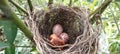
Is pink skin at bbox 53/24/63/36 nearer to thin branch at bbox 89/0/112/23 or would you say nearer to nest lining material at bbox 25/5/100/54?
nest lining material at bbox 25/5/100/54

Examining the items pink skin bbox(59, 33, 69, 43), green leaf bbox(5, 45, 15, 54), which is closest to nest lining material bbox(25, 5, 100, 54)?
pink skin bbox(59, 33, 69, 43)

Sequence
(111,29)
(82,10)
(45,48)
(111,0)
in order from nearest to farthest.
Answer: (111,0) < (45,48) < (82,10) < (111,29)

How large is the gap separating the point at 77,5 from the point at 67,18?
0.35 feet

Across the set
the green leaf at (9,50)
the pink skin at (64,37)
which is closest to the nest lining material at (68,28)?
the pink skin at (64,37)

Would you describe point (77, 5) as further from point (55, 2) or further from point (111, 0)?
point (111, 0)

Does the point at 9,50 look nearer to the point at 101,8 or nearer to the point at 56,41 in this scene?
the point at 101,8

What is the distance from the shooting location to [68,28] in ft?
3.71

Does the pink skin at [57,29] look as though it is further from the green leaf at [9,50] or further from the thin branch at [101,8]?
the green leaf at [9,50]

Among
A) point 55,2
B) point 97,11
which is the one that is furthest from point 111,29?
point 97,11

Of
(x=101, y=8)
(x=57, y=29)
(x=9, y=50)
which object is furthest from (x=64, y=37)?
(x=9, y=50)

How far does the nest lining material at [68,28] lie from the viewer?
0.88 meters

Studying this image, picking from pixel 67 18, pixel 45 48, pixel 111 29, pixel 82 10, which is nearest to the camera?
pixel 45 48

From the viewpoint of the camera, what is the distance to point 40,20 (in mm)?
1022

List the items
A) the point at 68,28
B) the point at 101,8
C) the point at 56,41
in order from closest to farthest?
the point at 101,8
the point at 56,41
the point at 68,28
